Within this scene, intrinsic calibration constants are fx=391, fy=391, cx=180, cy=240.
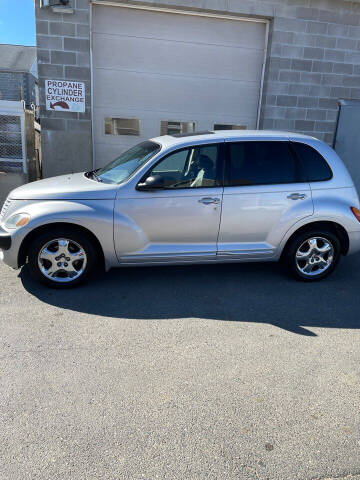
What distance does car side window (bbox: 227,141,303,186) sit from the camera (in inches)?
177

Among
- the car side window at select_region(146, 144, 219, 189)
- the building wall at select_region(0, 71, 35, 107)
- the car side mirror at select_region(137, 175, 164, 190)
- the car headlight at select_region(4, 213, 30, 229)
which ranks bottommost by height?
the car headlight at select_region(4, 213, 30, 229)

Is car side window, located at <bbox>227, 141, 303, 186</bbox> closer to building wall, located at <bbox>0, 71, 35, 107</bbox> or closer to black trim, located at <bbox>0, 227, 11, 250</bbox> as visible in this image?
black trim, located at <bbox>0, 227, 11, 250</bbox>

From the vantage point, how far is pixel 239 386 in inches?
111

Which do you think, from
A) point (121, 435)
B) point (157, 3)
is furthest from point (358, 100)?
point (121, 435)

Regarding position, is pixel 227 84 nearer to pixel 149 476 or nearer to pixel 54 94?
pixel 54 94

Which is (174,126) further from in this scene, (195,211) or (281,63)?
(195,211)

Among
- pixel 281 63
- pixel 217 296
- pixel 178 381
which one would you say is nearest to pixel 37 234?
pixel 217 296

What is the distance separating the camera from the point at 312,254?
4758 millimetres

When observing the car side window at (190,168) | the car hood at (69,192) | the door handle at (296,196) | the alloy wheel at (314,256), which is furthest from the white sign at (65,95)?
the alloy wheel at (314,256)

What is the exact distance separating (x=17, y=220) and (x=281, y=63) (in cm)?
714

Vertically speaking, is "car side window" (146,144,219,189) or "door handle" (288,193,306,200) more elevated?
"car side window" (146,144,219,189)

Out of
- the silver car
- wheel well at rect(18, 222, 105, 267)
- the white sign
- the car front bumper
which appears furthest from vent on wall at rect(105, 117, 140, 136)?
the car front bumper

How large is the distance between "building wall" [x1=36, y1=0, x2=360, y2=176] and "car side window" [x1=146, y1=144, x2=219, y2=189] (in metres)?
4.43

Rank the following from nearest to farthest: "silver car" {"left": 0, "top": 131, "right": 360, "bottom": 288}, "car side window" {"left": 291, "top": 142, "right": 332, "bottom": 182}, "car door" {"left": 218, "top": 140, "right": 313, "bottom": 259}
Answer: "silver car" {"left": 0, "top": 131, "right": 360, "bottom": 288}
"car door" {"left": 218, "top": 140, "right": 313, "bottom": 259}
"car side window" {"left": 291, "top": 142, "right": 332, "bottom": 182}
